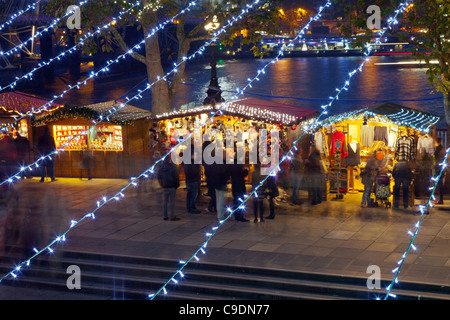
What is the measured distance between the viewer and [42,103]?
18359mm

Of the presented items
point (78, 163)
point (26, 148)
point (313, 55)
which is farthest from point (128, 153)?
point (313, 55)

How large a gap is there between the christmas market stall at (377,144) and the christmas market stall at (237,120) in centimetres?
113

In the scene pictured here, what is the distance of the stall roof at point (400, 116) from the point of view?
544 inches

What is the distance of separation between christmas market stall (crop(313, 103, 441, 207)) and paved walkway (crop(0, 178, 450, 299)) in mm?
558

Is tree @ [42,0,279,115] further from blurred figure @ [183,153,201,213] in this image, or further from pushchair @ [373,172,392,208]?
pushchair @ [373,172,392,208]

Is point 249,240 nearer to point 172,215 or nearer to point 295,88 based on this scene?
point 172,215

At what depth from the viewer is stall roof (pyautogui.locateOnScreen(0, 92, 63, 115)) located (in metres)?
17.6

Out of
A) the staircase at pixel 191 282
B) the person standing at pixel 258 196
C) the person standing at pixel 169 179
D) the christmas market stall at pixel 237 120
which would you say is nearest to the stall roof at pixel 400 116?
the christmas market stall at pixel 237 120

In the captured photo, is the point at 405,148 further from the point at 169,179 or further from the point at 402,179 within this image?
the point at 169,179

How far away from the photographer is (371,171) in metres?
13.1

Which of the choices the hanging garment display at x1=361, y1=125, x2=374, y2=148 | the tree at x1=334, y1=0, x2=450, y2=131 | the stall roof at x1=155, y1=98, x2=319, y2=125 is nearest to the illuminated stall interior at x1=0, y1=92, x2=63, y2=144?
the stall roof at x1=155, y1=98, x2=319, y2=125

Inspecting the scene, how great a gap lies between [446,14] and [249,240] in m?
6.17

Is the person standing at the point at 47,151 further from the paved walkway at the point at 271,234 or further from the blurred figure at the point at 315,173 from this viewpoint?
the blurred figure at the point at 315,173
